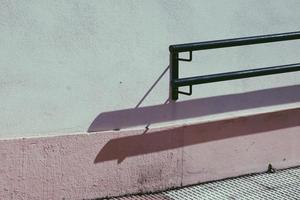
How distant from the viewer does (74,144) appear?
172 inches

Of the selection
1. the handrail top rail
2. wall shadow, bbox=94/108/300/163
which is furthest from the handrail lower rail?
wall shadow, bbox=94/108/300/163

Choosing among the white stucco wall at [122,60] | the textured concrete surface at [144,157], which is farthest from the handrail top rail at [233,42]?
the textured concrete surface at [144,157]

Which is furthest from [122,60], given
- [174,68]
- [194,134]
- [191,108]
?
[194,134]

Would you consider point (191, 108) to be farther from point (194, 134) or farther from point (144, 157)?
point (144, 157)

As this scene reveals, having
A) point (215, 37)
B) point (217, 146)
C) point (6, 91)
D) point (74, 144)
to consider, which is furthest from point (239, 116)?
point (6, 91)

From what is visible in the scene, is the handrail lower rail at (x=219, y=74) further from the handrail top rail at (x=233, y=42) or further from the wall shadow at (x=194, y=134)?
the wall shadow at (x=194, y=134)

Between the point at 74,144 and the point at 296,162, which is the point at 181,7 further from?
the point at 296,162

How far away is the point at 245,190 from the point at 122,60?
1425mm

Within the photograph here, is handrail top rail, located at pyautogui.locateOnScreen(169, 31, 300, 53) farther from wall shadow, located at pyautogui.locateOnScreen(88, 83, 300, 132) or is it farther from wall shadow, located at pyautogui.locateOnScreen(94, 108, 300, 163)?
wall shadow, located at pyautogui.locateOnScreen(94, 108, 300, 163)

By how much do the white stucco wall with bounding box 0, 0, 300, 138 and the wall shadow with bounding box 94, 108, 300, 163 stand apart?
0.08 metres

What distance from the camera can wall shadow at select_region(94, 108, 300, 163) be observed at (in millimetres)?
4578

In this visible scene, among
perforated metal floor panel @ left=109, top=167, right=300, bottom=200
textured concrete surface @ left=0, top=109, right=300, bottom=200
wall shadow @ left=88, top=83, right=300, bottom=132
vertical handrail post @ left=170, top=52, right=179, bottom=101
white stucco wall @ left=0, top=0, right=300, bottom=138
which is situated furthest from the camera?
perforated metal floor panel @ left=109, top=167, right=300, bottom=200

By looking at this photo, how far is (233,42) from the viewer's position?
15.6ft

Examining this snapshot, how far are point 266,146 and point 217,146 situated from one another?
1.67 feet
